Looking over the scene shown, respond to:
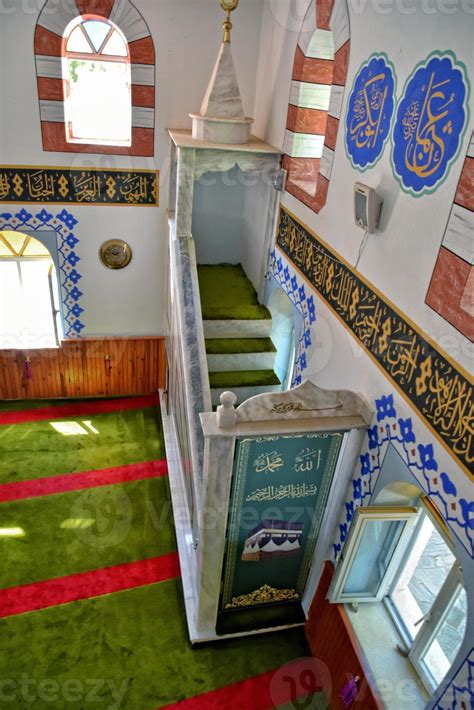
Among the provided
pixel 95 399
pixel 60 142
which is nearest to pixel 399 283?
pixel 60 142

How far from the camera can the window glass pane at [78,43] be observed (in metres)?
5.18

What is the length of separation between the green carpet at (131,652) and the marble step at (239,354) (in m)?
2.26

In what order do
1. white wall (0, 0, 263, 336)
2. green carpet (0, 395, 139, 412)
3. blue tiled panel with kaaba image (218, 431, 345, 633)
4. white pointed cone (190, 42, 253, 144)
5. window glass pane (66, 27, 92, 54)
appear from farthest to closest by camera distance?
green carpet (0, 395, 139, 412) → window glass pane (66, 27, 92, 54) → white wall (0, 0, 263, 336) → white pointed cone (190, 42, 253, 144) → blue tiled panel with kaaba image (218, 431, 345, 633)

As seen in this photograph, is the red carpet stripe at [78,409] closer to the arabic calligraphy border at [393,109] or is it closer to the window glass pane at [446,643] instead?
the arabic calligraphy border at [393,109]

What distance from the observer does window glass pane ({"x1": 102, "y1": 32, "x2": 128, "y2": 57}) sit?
5.26 meters

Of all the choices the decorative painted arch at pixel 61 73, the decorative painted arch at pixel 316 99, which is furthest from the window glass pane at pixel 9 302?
the decorative painted arch at pixel 316 99

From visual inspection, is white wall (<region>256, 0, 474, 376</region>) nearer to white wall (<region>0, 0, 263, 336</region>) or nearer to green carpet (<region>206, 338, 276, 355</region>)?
green carpet (<region>206, 338, 276, 355</region>)

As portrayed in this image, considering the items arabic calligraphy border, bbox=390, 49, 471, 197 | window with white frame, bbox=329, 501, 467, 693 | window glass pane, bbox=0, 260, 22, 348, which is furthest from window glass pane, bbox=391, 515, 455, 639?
window glass pane, bbox=0, 260, 22, 348

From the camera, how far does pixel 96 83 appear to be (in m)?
5.44

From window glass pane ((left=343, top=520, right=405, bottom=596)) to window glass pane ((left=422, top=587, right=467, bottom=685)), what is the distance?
48cm

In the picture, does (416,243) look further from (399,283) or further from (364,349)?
(364,349)

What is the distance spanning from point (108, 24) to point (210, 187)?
6.22 ft

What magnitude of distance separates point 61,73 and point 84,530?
4592 mm

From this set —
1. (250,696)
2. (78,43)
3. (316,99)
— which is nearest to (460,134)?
(316,99)
